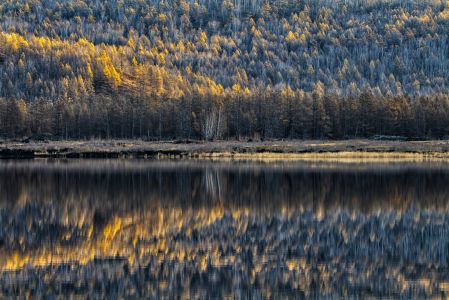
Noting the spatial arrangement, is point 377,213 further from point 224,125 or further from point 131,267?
point 224,125

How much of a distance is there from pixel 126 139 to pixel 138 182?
67088 millimetres

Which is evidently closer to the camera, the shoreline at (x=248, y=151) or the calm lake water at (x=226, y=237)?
the calm lake water at (x=226, y=237)

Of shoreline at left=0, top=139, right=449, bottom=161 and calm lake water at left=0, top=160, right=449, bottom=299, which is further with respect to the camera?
shoreline at left=0, top=139, right=449, bottom=161

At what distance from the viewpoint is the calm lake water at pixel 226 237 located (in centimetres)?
2017

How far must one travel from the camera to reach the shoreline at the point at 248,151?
7723 centimetres

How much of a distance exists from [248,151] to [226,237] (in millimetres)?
61125

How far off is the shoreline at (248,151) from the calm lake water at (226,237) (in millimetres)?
28400

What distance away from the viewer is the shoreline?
77.2 meters

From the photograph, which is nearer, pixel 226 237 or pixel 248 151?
pixel 226 237

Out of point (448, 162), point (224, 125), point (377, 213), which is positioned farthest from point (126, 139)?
point (377, 213)

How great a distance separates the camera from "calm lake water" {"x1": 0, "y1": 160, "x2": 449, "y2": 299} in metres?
20.2

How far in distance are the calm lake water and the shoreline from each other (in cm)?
2840

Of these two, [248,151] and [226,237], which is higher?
[248,151]

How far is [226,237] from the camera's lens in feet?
88.6
